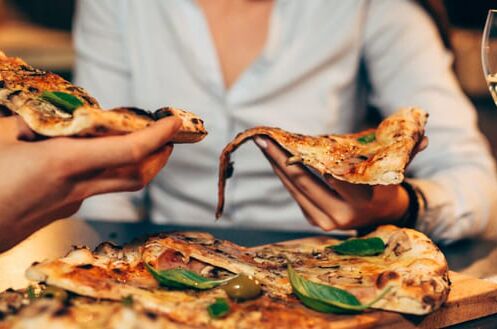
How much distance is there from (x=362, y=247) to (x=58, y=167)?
457 mm

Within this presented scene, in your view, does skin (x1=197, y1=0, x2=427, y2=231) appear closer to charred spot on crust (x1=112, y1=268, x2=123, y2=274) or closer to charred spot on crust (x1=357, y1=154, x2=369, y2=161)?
charred spot on crust (x1=357, y1=154, x2=369, y2=161)

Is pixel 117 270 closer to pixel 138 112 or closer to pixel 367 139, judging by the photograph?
pixel 138 112

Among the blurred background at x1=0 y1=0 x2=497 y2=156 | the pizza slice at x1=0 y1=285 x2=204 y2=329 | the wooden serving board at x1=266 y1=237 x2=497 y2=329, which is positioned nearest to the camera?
the pizza slice at x1=0 y1=285 x2=204 y2=329

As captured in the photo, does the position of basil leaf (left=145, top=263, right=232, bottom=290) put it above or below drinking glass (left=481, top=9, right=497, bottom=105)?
below

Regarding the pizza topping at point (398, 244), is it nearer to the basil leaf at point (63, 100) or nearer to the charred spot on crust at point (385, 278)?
the charred spot on crust at point (385, 278)

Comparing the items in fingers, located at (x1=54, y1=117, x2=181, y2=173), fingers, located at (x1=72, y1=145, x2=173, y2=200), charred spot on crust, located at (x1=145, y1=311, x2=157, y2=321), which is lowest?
charred spot on crust, located at (x1=145, y1=311, x2=157, y2=321)

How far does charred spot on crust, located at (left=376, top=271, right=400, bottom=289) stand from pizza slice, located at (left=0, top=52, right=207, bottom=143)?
11.6 inches

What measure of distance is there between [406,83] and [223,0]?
518 millimetres

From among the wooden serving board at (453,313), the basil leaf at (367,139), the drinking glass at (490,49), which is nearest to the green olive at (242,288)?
the wooden serving board at (453,313)

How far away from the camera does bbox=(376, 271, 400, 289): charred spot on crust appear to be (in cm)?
96

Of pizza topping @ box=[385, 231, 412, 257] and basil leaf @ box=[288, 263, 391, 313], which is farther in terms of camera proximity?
pizza topping @ box=[385, 231, 412, 257]

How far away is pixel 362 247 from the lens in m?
1.11

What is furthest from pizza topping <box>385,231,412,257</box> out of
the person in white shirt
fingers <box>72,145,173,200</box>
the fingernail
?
the person in white shirt

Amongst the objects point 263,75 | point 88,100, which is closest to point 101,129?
point 88,100
